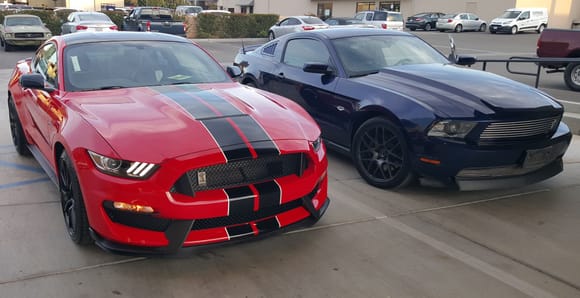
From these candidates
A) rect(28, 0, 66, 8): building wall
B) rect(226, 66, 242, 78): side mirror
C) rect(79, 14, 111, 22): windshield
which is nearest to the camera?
rect(226, 66, 242, 78): side mirror

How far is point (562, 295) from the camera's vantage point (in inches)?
125

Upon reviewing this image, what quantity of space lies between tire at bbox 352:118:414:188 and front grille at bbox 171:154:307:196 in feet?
5.24

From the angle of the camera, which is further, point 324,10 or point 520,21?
point 324,10

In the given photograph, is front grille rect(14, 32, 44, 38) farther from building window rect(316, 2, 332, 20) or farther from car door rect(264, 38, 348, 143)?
building window rect(316, 2, 332, 20)

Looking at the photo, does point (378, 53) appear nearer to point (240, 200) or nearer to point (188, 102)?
point (188, 102)

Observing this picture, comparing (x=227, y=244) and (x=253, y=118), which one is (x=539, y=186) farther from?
(x=227, y=244)

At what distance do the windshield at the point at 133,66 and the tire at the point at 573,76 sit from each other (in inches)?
409

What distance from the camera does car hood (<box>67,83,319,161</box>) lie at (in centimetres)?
314

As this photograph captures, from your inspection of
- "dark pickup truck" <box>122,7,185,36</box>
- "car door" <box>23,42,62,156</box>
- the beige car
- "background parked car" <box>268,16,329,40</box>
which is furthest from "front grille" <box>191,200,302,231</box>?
"background parked car" <box>268,16,329,40</box>

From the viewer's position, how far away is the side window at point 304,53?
6.00 meters

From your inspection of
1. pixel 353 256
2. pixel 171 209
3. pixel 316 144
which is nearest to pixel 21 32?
pixel 316 144

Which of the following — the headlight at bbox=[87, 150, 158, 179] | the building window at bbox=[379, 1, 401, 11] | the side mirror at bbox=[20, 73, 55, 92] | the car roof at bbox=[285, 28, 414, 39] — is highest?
the building window at bbox=[379, 1, 401, 11]

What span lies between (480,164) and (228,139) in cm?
242

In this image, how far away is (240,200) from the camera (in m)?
3.09
